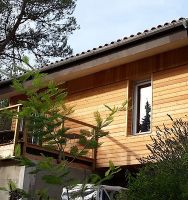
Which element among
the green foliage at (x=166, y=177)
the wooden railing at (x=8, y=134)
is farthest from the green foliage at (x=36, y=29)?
the green foliage at (x=166, y=177)

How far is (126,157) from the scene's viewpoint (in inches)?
464

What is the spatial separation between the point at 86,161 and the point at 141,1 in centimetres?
442

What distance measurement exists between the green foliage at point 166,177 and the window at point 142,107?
518cm

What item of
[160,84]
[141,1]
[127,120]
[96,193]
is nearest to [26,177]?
[96,193]

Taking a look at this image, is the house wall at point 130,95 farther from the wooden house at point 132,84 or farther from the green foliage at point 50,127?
the green foliage at point 50,127

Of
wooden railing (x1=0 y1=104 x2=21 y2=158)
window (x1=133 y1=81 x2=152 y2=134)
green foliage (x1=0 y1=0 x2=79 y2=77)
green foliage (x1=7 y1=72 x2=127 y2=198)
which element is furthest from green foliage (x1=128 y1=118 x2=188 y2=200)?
green foliage (x1=0 y1=0 x2=79 y2=77)

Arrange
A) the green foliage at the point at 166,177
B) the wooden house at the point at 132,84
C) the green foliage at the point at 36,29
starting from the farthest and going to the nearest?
the green foliage at the point at 36,29, the wooden house at the point at 132,84, the green foliage at the point at 166,177

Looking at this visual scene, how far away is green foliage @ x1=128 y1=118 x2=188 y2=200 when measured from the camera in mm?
5086

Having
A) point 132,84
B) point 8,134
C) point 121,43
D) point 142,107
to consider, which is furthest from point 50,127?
point 8,134

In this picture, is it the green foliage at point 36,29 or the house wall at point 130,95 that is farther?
the green foliage at point 36,29

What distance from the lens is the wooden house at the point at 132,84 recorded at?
1131 cm

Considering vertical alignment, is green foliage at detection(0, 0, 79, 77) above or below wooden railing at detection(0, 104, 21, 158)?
above

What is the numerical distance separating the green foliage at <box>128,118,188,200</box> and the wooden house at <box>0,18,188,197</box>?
171 inches

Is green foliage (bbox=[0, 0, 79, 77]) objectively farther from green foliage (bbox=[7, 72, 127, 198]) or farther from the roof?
green foliage (bbox=[7, 72, 127, 198])
